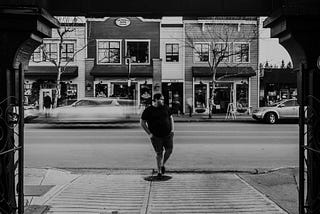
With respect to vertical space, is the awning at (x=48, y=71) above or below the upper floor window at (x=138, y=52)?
below

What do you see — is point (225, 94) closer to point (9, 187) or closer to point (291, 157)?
point (291, 157)

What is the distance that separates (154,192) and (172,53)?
26.4 meters

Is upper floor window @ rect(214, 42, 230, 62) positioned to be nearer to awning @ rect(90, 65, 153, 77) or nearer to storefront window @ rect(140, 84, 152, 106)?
awning @ rect(90, 65, 153, 77)

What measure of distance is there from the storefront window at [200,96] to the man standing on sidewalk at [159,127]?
23.8 metres

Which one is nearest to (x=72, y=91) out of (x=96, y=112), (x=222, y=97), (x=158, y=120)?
(x=96, y=112)

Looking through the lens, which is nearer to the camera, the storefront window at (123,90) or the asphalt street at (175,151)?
the asphalt street at (175,151)

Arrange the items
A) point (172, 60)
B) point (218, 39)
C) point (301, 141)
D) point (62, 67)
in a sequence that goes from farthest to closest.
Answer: point (172, 60) → point (218, 39) → point (62, 67) → point (301, 141)

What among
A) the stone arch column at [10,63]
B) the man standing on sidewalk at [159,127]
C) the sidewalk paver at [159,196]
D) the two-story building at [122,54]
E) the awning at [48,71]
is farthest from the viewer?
the two-story building at [122,54]

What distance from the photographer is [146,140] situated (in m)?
16.1

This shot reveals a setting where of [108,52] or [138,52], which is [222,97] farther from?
[108,52]

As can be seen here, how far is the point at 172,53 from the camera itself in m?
33.4

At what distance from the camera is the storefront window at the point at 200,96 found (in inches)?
1305

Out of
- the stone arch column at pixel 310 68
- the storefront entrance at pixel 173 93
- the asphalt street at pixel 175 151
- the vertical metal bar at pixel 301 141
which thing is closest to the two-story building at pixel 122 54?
the storefront entrance at pixel 173 93

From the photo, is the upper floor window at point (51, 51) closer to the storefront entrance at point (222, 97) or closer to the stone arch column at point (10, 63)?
the storefront entrance at point (222, 97)
